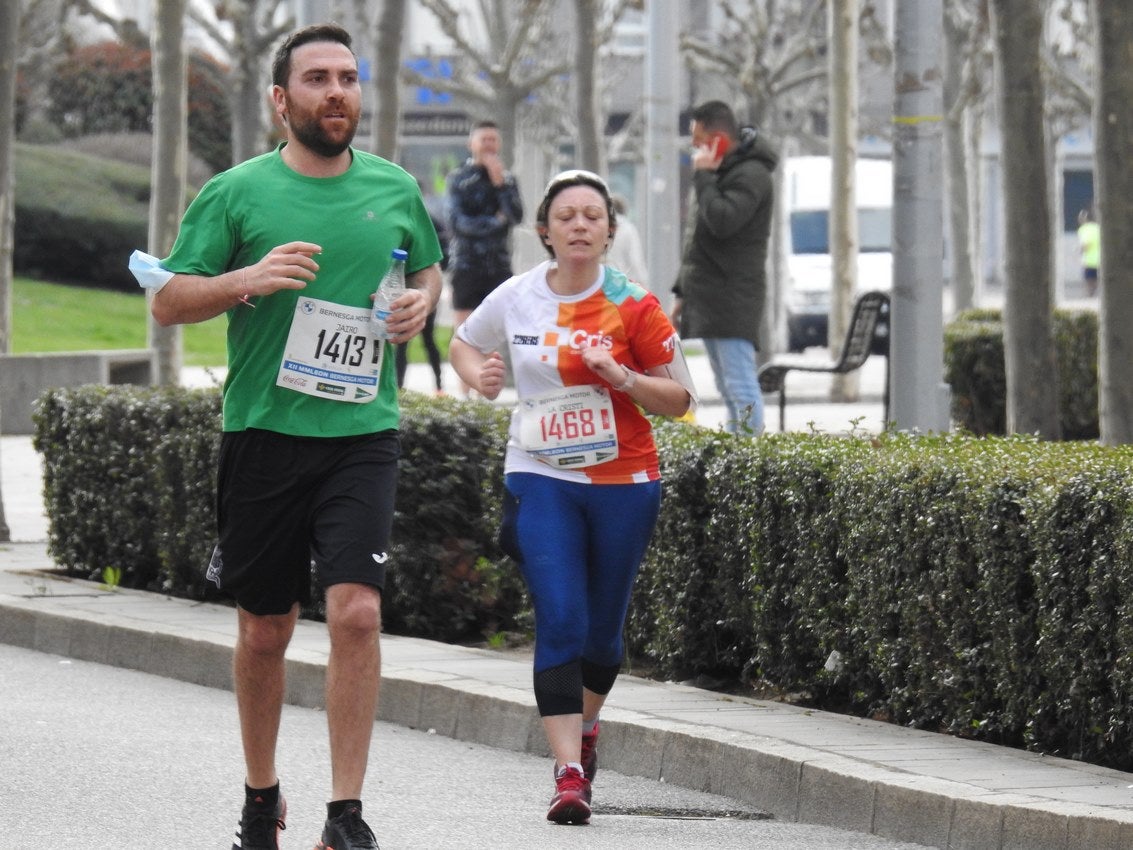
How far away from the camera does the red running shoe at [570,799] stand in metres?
6.00

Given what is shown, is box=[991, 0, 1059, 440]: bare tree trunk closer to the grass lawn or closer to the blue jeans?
the blue jeans

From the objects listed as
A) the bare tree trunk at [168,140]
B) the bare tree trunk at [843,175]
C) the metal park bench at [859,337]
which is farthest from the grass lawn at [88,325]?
the metal park bench at [859,337]

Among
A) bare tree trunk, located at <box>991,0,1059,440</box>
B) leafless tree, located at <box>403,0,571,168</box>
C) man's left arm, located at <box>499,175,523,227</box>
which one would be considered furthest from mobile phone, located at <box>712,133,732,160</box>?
leafless tree, located at <box>403,0,571,168</box>

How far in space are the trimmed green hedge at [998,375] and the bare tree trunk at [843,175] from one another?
4.28 m

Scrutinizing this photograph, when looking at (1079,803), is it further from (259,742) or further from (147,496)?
(147,496)

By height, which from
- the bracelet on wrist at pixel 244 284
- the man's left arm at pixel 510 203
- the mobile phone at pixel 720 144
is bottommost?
the bracelet on wrist at pixel 244 284

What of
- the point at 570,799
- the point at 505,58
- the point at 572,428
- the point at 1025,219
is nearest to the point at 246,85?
the point at 505,58

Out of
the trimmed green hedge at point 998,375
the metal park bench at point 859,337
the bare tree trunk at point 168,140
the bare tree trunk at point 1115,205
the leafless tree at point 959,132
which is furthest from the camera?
the leafless tree at point 959,132

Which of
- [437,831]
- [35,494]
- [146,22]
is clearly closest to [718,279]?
[35,494]

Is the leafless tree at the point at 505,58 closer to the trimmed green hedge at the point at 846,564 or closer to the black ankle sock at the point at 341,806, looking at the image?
the trimmed green hedge at the point at 846,564

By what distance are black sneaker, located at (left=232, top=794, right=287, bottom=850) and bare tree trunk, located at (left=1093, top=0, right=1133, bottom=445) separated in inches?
232

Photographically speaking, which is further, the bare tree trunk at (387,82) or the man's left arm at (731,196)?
the bare tree trunk at (387,82)

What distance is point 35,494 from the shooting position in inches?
552

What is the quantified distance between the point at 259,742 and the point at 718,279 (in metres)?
6.62
